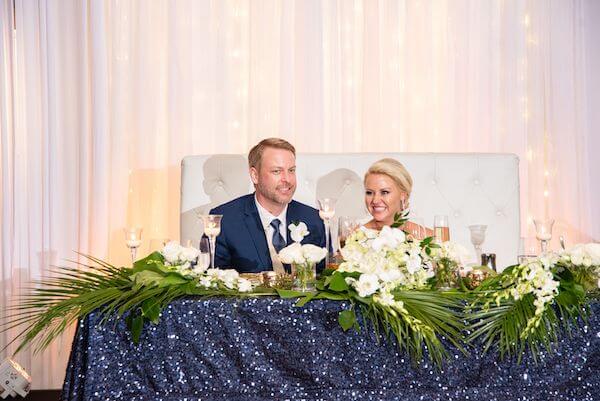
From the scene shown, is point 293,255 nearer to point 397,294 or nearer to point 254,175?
point 397,294

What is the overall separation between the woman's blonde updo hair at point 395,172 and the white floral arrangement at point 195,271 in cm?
167

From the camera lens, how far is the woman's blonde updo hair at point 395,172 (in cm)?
361

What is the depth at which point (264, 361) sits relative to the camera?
75.5 inches

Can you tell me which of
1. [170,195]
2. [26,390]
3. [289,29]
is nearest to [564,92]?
[289,29]

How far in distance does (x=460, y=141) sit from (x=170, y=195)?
5.25 ft

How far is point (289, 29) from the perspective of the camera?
4148 millimetres

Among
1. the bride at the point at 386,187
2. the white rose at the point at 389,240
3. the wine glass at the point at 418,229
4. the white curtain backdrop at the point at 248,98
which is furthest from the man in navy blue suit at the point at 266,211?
the white rose at the point at 389,240

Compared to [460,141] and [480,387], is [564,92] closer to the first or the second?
[460,141]

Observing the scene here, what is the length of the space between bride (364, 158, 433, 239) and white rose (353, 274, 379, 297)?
1695 mm

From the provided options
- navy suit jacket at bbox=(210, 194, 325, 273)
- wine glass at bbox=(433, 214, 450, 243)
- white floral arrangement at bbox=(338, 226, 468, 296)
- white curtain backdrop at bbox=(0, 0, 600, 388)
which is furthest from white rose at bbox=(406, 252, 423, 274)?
white curtain backdrop at bbox=(0, 0, 600, 388)

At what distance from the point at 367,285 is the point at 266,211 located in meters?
1.66

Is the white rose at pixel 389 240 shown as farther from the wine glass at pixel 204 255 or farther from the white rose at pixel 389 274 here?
the wine glass at pixel 204 255

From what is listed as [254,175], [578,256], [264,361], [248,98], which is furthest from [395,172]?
[264,361]

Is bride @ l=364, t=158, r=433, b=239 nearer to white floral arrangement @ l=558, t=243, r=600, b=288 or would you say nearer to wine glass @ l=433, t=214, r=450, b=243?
wine glass @ l=433, t=214, r=450, b=243
